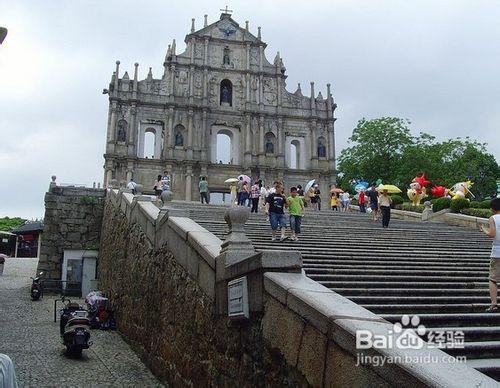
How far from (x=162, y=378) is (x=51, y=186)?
15136 millimetres

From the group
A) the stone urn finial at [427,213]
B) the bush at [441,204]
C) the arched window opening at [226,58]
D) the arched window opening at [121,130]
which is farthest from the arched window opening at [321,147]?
the bush at [441,204]

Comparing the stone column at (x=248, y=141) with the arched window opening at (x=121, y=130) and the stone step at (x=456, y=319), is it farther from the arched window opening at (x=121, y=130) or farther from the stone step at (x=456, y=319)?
the stone step at (x=456, y=319)

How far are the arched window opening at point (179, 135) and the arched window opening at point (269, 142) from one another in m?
6.05

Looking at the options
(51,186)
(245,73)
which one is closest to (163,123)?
(245,73)

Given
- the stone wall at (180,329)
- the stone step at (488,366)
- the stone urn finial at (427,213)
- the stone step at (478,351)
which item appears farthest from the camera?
the stone urn finial at (427,213)

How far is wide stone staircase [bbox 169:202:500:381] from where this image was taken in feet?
16.0

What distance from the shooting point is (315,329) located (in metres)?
3.81

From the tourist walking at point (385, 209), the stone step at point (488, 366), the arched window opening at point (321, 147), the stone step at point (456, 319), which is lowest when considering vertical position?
the stone step at point (488, 366)

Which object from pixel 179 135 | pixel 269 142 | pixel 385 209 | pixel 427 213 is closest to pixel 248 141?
pixel 269 142

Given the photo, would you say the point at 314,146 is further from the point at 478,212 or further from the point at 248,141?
the point at 478,212

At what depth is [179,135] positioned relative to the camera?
3481cm

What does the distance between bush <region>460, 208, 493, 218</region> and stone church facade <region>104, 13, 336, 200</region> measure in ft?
60.7

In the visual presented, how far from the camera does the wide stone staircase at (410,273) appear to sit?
4883 millimetres

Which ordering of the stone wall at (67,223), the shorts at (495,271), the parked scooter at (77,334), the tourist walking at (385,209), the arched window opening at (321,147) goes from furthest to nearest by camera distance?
the arched window opening at (321,147), the stone wall at (67,223), the tourist walking at (385,209), the parked scooter at (77,334), the shorts at (495,271)
